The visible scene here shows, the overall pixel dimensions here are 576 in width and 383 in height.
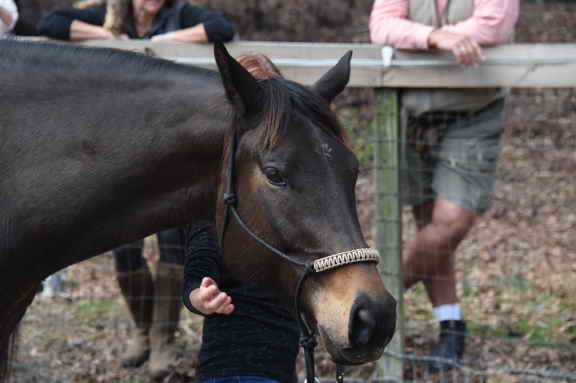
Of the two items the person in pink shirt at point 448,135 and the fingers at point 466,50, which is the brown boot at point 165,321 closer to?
the person in pink shirt at point 448,135

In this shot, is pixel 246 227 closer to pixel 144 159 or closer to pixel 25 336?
pixel 144 159

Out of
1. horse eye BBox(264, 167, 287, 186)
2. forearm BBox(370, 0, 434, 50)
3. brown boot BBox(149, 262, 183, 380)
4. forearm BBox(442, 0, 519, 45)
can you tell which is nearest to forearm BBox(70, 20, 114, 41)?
brown boot BBox(149, 262, 183, 380)

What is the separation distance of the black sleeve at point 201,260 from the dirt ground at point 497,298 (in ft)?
6.55

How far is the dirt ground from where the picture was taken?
15.3 ft

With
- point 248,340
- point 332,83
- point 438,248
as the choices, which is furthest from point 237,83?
point 438,248

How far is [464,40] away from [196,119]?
74.4 inches

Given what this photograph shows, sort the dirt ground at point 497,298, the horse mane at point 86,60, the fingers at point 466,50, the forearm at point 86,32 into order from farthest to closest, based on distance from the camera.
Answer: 1. the dirt ground at point 497,298
2. the forearm at point 86,32
3. the fingers at point 466,50
4. the horse mane at point 86,60

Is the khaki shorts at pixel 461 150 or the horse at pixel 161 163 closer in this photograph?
the horse at pixel 161 163

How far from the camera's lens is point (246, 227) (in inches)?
93.1

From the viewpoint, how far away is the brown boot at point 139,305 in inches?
183

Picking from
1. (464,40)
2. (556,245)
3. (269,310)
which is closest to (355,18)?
(556,245)

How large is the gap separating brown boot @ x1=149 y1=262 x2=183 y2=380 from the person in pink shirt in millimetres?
1358

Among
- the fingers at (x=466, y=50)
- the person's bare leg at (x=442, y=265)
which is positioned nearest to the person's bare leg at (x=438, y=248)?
the person's bare leg at (x=442, y=265)

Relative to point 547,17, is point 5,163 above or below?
below
